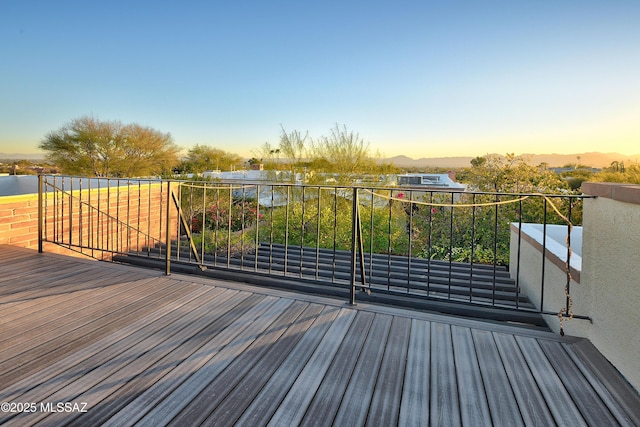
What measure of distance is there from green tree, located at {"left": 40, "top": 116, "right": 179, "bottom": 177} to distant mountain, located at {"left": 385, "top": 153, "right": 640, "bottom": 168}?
14.5 metres

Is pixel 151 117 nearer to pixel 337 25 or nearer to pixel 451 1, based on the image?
pixel 337 25

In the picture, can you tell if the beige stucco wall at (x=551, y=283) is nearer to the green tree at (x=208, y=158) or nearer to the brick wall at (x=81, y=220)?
the brick wall at (x=81, y=220)

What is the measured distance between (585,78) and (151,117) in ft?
66.8

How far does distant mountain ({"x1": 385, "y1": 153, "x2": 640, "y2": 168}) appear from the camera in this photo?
764cm

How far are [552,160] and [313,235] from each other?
702cm

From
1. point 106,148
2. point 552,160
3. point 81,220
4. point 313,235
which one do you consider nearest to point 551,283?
point 313,235

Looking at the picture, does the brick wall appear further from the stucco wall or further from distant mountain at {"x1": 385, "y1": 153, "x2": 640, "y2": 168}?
distant mountain at {"x1": 385, "y1": 153, "x2": 640, "y2": 168}

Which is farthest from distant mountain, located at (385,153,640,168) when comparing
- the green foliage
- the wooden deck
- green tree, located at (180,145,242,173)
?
green tree, located at (180,145,242,173)

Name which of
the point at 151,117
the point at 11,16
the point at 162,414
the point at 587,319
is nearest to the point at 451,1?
the point at 587,319

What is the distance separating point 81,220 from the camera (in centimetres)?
450

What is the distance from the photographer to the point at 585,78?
29.9 ft

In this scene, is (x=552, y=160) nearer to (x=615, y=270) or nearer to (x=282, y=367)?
(x=615, y=270)

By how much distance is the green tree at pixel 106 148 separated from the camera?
20906 mm

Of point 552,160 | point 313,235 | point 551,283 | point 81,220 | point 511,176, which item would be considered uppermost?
point 552,160
